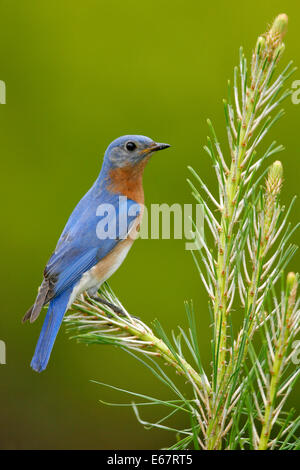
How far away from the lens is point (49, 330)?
2740mm

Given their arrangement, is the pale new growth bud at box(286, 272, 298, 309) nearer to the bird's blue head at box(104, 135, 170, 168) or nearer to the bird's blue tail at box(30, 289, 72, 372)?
the bird's blue tail at box(30, 289, 72, 372)

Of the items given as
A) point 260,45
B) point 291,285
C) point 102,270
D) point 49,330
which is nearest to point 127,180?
point 102,270

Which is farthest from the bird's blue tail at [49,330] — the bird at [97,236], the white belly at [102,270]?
the white belly at [102,270]

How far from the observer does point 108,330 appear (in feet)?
6.39

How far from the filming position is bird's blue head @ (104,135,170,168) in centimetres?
344

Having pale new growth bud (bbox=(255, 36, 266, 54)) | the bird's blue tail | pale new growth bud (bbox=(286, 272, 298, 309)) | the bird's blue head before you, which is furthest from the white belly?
pale new growth bud (bbox=(286, 272, 298, 309))

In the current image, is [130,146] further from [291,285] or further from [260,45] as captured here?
[291,285]

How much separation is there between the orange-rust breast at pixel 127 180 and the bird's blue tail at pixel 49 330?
0.91 m

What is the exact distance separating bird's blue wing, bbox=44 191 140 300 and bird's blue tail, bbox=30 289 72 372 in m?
0.07

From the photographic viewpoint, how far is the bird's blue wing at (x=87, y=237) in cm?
306

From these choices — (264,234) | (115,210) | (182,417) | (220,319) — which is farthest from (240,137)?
(182,417)

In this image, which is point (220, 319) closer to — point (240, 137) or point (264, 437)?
point (264, 437)
